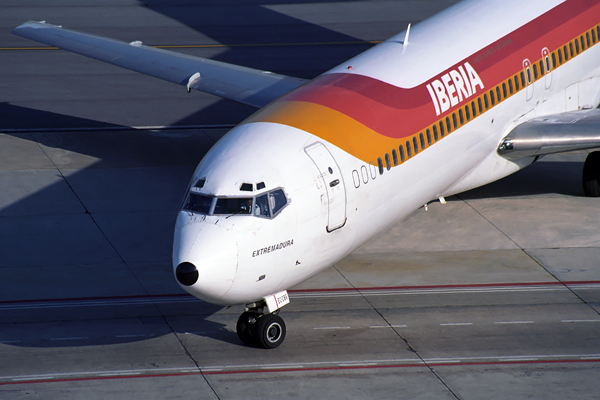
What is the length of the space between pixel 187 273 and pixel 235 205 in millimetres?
1735

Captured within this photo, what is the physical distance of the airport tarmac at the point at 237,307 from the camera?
1731 centimetres

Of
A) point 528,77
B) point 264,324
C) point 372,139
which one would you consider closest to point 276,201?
point 264,324

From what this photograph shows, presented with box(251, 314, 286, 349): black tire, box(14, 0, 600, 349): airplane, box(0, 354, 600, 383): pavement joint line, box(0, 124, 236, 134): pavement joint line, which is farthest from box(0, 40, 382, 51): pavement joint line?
box(0, 354, 600, 383): pavement joint line

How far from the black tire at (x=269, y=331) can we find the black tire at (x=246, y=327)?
0.16m

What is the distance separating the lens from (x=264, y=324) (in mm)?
18016

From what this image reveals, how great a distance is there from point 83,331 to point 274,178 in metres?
6.04

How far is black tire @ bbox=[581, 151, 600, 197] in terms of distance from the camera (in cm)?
2641

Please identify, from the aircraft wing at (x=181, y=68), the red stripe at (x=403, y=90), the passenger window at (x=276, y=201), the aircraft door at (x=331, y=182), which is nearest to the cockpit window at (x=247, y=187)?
the passenger window at (x=276, y=201)

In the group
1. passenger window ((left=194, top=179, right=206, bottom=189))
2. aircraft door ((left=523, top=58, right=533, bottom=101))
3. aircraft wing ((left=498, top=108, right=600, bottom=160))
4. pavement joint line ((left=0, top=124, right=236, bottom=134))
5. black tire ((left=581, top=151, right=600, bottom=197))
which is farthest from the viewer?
pavement joint line ((left=0, top=124, right=236, bottom=134))

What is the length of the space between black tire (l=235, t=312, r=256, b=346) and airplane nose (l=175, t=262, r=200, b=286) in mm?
2714

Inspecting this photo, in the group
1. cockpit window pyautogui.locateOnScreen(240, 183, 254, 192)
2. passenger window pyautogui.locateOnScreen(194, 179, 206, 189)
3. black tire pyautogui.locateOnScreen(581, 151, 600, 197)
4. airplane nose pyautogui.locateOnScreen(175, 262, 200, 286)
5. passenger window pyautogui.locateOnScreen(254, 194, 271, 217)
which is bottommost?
black tire pyautogui.locateOnScreen(581, 151, 600, 197)

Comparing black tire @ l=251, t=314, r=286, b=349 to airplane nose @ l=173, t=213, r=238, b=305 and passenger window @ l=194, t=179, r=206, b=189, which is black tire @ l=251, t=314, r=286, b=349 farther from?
passenger window @ l=194, t=179, r=206, b=189

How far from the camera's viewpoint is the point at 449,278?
21.8 metres

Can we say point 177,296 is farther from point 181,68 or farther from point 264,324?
point 181,68
